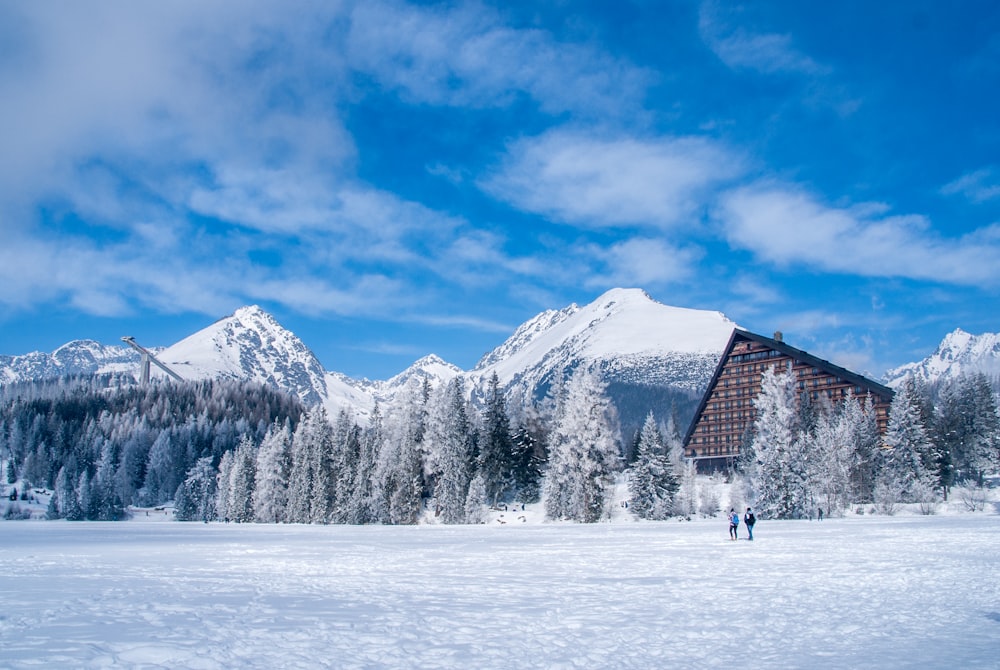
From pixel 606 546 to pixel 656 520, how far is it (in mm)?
33847

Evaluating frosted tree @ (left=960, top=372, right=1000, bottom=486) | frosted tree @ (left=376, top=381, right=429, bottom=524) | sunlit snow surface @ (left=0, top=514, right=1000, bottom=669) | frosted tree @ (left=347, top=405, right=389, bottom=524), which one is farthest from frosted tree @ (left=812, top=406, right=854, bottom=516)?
frosted tree @ (left=347, top=405, right=389, bottom=524)

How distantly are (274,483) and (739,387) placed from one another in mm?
88884

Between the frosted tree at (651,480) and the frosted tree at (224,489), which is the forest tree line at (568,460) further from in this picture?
the frosted tree at (224,489)

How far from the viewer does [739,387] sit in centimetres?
13588

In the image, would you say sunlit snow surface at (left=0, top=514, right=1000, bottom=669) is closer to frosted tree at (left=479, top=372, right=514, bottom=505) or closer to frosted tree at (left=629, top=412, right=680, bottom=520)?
frosted tree at (left=629, top=412, right=680, bottom=520)

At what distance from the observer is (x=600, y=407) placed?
213ft

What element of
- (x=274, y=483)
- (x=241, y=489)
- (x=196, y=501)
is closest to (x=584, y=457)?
(x=274, y=483)

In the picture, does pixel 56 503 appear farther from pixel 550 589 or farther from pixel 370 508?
pixel 550 589

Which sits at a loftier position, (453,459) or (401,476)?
(453,459)

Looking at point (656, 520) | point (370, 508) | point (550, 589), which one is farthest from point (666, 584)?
point (370, 508)

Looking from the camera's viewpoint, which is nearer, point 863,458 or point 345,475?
point 863,458

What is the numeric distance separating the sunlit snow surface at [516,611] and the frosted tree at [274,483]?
209 ft

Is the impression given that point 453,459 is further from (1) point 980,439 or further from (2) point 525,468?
(1) point 980,439

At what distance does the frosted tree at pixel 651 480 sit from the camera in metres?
66.8
